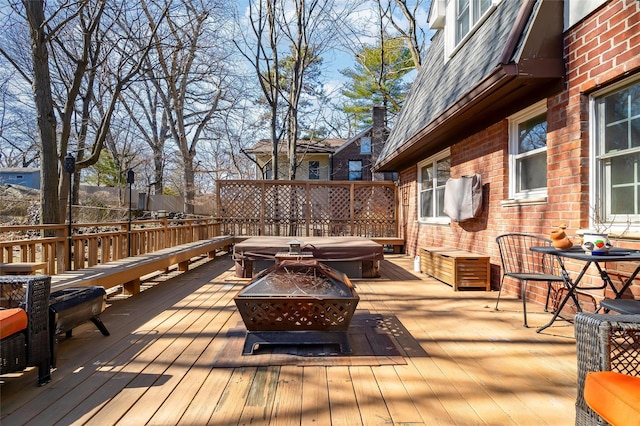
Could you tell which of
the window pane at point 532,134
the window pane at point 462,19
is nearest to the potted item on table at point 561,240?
the window pane at point 532,134

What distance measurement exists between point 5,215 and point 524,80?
54.7 feet

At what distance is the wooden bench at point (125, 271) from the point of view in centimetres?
352

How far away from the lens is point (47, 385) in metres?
2.21

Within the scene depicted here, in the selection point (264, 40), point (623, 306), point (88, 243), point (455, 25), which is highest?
point (264, 40)

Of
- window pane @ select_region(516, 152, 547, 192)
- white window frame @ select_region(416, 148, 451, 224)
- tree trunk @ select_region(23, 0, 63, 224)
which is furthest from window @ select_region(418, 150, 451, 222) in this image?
tree trunk @ select_region(23, 0, 63, 224)

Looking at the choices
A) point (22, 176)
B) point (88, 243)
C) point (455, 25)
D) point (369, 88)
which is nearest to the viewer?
point (88, 243)

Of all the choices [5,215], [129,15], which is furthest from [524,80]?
[5,215]

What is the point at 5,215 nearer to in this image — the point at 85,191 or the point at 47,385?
the point at 85,191

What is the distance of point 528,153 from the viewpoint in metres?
4.27

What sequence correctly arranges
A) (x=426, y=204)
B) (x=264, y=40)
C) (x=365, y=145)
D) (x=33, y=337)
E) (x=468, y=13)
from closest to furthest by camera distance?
(x=33, y=337) → (x=468, y=13) → (x=426, y=204) → (x=264, y=40) → (x=365, y=145)

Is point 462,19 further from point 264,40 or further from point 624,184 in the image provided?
point 264,40

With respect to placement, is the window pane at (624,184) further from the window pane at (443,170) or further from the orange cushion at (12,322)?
the orange cushion at (12,322)

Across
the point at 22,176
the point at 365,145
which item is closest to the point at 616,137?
the point at 365,145

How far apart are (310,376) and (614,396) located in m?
1.59
